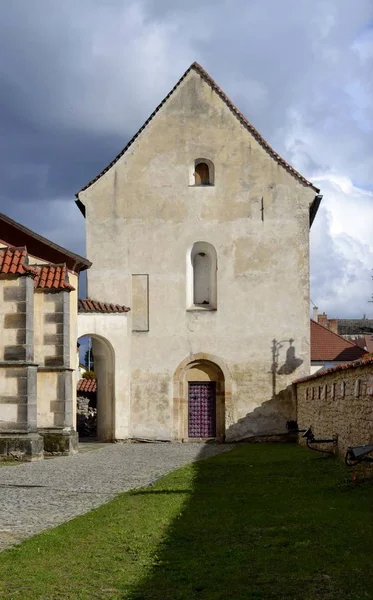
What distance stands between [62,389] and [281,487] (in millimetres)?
13035

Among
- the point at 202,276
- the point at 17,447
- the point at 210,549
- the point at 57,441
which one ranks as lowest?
the point at 57,441

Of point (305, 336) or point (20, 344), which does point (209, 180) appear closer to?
point (305, 336)

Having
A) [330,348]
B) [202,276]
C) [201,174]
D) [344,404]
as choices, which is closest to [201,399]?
[202,276]

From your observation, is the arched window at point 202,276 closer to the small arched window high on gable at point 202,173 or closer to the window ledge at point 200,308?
the window ledge at point 200,308

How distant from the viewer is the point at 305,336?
33.0m

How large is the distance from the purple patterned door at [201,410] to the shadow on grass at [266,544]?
18.1 meters

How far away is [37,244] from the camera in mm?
28188

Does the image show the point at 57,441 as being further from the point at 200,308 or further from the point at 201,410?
the point at 200,308

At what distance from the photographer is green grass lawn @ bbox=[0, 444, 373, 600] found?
281 inches

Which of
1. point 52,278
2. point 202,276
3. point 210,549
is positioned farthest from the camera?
point 202,276

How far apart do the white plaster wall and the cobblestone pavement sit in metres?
3.46

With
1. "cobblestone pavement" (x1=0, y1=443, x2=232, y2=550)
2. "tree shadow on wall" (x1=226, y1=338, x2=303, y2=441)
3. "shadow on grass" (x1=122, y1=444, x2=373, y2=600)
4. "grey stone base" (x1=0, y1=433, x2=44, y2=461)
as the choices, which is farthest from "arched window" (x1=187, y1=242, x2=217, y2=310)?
"shadow on grass" (x1=122, y1=444, x2=373, y2=600)

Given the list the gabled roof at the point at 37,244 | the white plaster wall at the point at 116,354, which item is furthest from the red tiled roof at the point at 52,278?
the white plaster wall at the point at 116,354

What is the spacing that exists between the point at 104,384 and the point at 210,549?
83.8 ft
